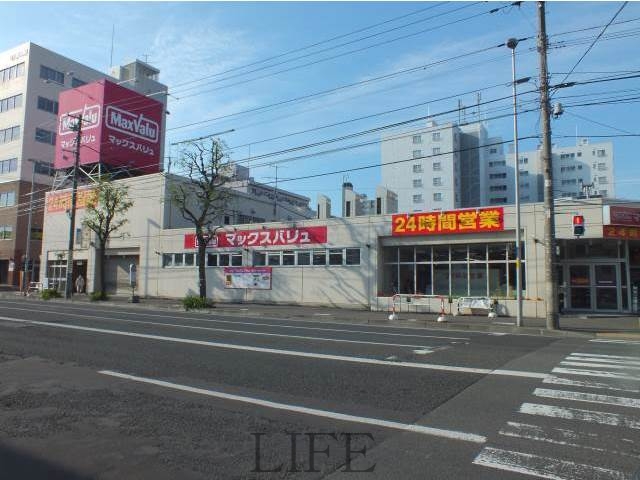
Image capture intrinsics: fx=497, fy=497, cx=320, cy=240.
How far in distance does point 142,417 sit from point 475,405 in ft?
14.3

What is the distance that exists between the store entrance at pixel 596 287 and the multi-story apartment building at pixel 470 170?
60530 mm

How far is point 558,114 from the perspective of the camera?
1820 centimetres

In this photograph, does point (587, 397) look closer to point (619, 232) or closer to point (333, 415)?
point (333, 415)

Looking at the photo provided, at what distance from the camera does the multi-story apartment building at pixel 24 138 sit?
52.2 metres

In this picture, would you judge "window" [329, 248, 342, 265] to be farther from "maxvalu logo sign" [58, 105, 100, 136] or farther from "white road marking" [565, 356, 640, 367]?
"maxvalu logo sign" [58, 105, 100, 136]

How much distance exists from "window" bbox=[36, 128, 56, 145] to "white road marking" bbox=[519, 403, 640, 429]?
60.8 metres

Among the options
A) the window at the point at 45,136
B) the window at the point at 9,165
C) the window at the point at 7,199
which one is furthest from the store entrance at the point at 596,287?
the window at the point at 9,165

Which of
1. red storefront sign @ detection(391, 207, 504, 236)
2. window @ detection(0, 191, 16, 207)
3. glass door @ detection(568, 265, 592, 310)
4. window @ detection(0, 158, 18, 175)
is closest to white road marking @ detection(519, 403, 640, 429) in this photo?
red storefront sign @ detection(391, 207, 504, 236)

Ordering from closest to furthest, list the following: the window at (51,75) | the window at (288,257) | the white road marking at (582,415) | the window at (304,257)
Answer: the white road marking at (582,415) → the window at (304,257) → the window at (288,257) → the window at (51,75)

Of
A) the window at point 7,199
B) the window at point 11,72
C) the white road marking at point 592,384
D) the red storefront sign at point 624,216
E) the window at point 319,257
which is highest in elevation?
the window at point 11,72

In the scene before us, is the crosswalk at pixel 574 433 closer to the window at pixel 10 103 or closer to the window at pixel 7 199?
the window at pixel 7 199

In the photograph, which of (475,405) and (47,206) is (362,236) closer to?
(475,405)

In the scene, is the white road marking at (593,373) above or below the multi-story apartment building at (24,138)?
below

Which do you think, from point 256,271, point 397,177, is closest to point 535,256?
point 256,271
